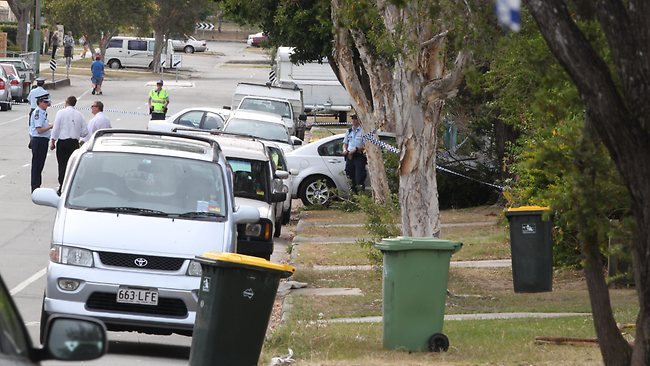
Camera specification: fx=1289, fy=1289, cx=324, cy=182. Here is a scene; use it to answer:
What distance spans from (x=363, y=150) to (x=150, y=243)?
1522 centimetres

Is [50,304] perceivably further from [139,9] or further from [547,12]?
[139,9]

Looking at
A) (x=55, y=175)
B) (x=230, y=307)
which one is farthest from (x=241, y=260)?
(x=55, y=175)

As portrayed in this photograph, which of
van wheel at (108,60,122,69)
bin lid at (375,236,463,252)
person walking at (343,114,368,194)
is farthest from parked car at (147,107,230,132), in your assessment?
van wheel at (108,60,122,69)

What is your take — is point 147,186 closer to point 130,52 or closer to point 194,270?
point 194,270

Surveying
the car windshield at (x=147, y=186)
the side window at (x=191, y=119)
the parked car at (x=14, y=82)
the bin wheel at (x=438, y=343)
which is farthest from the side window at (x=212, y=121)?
the bin wheel at (x=438, y=343)

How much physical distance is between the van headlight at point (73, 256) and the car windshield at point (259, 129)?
16.5m

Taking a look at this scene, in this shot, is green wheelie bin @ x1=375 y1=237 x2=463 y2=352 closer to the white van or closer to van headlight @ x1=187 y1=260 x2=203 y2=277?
van headlight @ x1=187 y1=260 x2=203 y2=277

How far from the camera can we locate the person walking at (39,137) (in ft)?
73.5

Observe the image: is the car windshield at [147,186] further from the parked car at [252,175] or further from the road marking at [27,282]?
the parked car at [252,175]

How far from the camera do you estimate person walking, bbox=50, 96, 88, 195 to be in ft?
73.7

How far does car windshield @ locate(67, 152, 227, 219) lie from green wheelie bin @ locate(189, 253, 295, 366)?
1.85 meters

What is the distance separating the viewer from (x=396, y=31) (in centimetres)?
1470

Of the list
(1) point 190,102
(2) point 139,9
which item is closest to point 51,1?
(2) point 139,9

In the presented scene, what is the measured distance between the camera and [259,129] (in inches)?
1131
